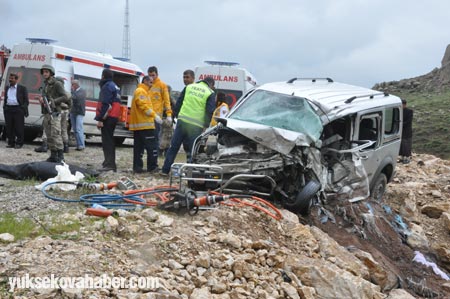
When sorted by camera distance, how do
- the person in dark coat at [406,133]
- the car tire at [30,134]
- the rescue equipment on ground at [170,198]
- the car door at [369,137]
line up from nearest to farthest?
the rescue equipment on ground at [170,198] < the car door at [369,137] < the person in dark coat at [406,133] < the car tire at [30,134]

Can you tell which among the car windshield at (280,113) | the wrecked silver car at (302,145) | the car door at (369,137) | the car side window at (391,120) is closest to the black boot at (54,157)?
Answer: the wrecked silver car at (302,145)

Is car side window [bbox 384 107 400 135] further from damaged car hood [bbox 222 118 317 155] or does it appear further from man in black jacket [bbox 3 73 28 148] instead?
man in black jacket [bbox 3 73 28 148]

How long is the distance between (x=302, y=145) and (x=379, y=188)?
261cm

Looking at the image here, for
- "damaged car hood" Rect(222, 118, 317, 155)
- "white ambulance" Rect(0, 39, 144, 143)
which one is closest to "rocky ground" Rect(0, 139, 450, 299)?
"damaged car hood" Rect(222, 118, 317, 155)

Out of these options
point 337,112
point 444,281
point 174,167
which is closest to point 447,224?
point 444,281

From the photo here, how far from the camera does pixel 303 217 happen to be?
6508mm

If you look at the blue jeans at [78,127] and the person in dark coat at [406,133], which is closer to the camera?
the person in dark coat at [406,133]

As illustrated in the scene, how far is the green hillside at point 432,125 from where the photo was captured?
1998 cm

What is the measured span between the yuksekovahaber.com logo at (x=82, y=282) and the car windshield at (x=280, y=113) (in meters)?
3.47

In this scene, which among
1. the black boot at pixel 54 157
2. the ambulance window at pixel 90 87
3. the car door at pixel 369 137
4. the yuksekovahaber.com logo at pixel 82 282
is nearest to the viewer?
the yuksekovahaber.com logo at pixel 82 282

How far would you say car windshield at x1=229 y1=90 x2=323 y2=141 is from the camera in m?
6.98

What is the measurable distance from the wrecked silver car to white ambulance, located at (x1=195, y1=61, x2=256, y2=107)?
6.15m

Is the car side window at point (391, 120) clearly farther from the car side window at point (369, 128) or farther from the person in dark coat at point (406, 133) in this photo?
the person in dark coat at point (406, 133)

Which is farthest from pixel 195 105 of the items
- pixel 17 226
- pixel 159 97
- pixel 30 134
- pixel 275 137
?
pixel 30 134
